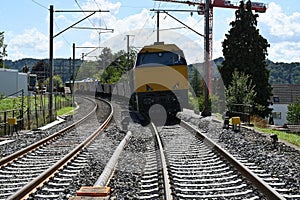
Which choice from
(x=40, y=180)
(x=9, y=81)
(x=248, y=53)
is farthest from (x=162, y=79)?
(x=9, y=81)

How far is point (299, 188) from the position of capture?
23.3 feet

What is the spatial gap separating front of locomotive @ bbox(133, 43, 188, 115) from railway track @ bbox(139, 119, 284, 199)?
8.61 metres

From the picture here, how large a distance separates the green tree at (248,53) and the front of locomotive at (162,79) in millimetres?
20991

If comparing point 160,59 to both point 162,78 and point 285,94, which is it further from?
point 285,94

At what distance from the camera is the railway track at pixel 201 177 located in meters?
6.78

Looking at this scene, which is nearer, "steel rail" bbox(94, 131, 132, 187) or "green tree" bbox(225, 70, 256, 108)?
"steel rail" bbox(94, 131, 132, 187)

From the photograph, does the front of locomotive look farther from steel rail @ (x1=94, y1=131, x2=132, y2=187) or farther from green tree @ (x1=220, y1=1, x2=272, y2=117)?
green tree @ (x1=220, y1=1, x2=272, y2=117)

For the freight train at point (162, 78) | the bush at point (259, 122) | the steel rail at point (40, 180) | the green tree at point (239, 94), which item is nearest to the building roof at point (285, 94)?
the green tree at point (239, 94)

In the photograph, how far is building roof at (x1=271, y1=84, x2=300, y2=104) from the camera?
280 feet

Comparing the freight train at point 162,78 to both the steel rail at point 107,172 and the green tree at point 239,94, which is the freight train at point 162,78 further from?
the steel rail at point 107,172

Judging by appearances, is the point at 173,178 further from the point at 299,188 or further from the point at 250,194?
the point at 299,188

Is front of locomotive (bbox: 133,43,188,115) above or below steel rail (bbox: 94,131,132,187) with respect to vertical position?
→ above

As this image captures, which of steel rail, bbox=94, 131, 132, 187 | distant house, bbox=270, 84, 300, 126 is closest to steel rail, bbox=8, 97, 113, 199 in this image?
steel rail, bbox=94, 131, 132, 187

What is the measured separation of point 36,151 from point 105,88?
56575mm
